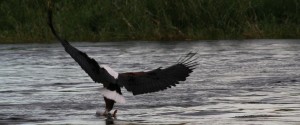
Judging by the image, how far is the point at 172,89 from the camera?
15.6 meters

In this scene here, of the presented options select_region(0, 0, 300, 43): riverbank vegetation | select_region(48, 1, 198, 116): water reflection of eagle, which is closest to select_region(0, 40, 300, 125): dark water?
select_region(48, 1, 198, 116): water reflection of eagle

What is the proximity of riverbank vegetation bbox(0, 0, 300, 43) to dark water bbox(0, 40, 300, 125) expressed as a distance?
133 inches

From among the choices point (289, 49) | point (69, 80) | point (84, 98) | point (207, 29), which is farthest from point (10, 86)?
point (207, 29)

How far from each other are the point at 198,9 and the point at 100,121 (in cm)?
1850

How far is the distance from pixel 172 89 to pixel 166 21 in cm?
1440

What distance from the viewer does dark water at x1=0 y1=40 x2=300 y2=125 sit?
12.0 metres

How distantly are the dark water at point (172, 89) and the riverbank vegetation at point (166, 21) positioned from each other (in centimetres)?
337

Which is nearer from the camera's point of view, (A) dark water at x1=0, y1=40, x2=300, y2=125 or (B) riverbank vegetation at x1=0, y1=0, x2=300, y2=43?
(A) dark water at x1=0, y1=40, x2=300, y2=125

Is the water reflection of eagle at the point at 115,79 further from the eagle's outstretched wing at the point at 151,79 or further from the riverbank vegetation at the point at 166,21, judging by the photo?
the riverbank vegetation at the point at 166,21

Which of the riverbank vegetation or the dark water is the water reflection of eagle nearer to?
the dark water

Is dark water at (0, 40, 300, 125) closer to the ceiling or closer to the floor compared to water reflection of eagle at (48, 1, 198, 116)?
closer to the floor

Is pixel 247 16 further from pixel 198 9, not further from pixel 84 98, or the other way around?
pixel 84 98

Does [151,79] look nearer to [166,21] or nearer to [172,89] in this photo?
[172,89]

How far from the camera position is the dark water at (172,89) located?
11996mm
